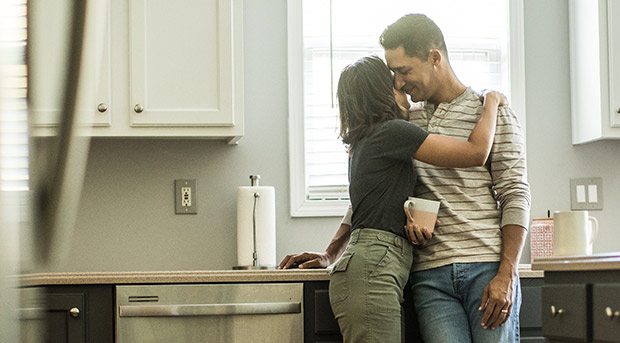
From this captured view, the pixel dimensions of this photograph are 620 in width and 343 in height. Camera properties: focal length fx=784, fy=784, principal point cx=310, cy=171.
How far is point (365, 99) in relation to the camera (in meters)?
2.16

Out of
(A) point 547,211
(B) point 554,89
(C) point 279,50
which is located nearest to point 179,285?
(C) point 279,50

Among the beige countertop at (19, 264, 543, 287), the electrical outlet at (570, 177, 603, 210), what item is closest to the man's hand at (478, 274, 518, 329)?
the beige countertop at (19, 264, 543, 287)

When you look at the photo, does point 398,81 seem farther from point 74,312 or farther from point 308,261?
point 74,312

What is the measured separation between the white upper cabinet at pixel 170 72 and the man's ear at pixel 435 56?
752 mm

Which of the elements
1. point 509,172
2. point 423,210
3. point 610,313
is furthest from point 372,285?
point 610,313

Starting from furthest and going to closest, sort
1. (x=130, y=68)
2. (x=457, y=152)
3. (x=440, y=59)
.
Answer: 1. (x=130, y=68)
2. (x=440, y=59)
3. (x=457, y=152)

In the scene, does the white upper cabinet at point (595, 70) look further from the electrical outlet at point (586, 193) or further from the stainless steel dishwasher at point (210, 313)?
the stainless steel dishwasher at point (210, 313)

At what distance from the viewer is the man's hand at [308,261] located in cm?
255

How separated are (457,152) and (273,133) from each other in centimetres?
119

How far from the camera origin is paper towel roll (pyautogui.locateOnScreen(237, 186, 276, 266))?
291 centimetres

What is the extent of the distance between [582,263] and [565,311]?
129 mm

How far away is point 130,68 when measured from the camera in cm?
271

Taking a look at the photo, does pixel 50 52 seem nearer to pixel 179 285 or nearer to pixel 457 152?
pixel 457 152

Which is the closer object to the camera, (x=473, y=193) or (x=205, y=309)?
(x=473, y=193)
